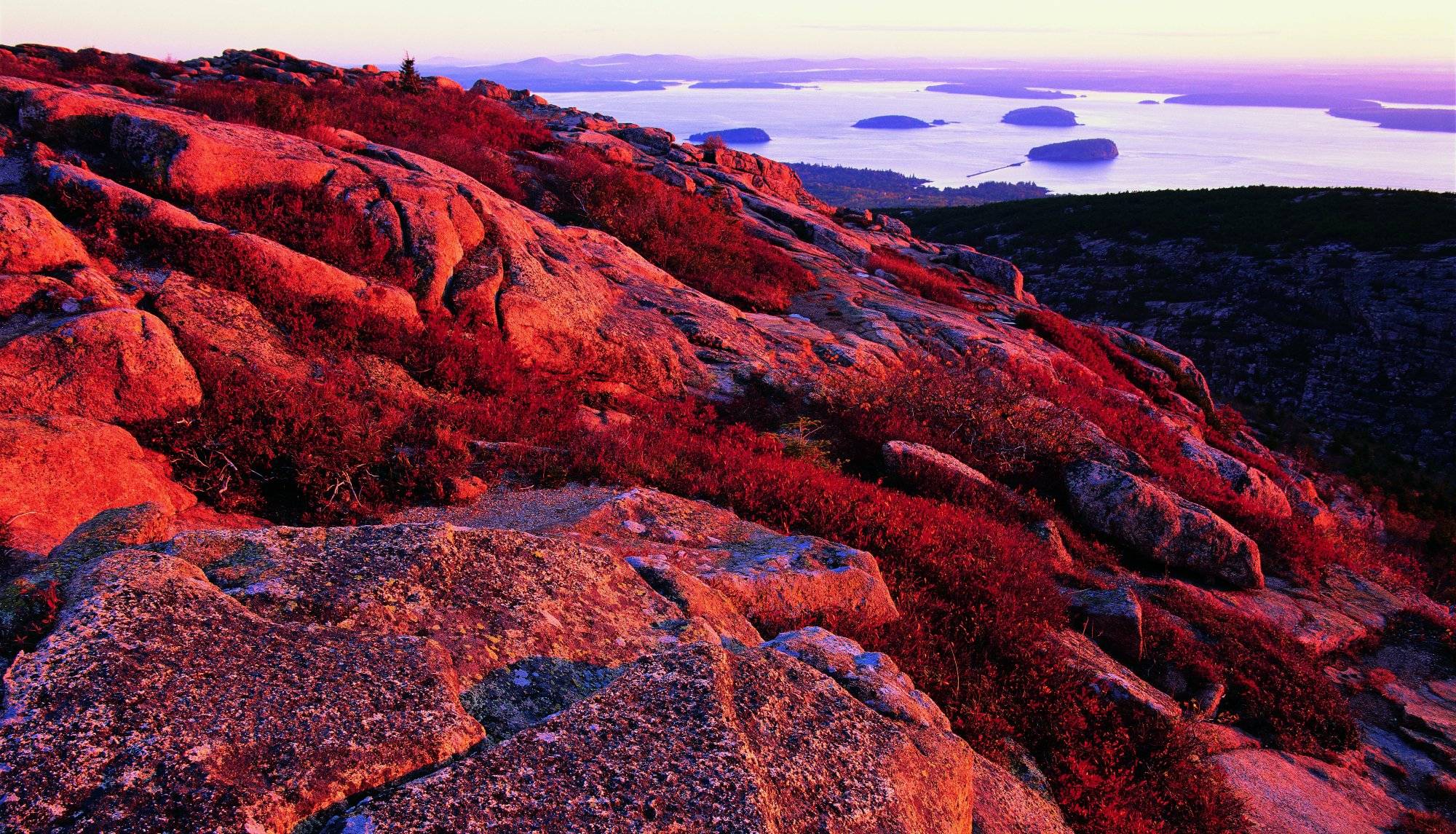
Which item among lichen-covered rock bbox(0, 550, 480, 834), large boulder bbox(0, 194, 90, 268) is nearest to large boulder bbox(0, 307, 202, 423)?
large boulder bbox(0, 194, 90, 268)

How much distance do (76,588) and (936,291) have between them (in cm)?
2651

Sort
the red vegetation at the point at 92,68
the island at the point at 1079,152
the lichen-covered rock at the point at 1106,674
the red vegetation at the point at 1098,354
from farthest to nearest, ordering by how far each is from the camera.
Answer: the island at the point at 1079,152
the red vegetation at the point at 1098,354
the red vegetation at the point at 92,68
the lichen-covered rock at the point at 1106,674

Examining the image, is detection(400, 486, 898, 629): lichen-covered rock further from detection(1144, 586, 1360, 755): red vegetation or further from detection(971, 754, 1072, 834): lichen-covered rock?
detection(1144, 586, 1360, 755): red vegetation

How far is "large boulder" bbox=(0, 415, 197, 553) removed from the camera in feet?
18.3

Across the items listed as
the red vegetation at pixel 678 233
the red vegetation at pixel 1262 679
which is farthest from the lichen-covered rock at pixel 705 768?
the red vegetation at pixel 678 233

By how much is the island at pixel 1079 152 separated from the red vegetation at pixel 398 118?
185914mm

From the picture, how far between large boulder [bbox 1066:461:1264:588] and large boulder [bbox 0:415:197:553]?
40.2 feet

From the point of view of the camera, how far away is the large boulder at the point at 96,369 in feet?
23.3

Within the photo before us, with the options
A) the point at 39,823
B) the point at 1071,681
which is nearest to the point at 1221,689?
the point at 1071,681

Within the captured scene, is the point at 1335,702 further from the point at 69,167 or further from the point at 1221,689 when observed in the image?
the point at 69,167

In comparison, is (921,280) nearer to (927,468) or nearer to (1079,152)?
(927,468)

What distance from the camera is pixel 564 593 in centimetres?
498

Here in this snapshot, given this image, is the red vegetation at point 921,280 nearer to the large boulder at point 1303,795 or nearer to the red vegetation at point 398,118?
the red vegetation at point 398,118

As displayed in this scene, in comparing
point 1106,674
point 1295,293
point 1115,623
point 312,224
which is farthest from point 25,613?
point 1295,293
